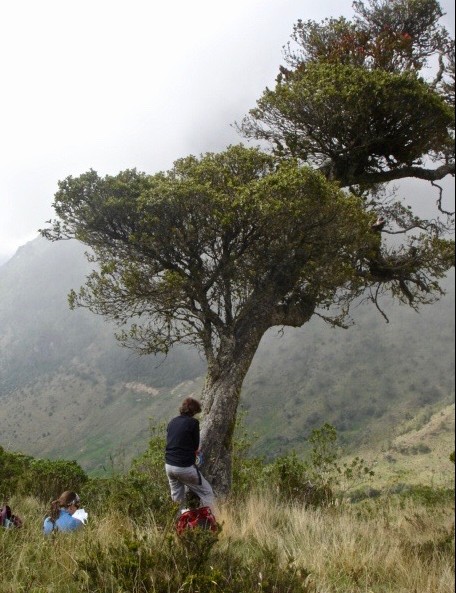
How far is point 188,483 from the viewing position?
6.35 meters

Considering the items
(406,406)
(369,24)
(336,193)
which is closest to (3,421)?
(336,193)

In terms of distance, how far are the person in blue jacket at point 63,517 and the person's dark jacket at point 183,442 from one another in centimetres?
134

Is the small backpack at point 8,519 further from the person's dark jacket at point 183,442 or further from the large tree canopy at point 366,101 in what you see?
the large tree canopy at point 366,101

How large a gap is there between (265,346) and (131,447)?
32639mm

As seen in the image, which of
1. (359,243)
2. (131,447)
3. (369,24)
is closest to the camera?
(359,243)

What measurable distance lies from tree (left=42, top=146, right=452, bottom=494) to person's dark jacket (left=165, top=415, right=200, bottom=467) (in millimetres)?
2545

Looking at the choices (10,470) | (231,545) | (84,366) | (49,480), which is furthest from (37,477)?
(84,366)

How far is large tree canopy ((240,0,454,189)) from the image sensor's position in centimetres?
1027

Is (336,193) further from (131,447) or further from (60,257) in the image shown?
(60,257)

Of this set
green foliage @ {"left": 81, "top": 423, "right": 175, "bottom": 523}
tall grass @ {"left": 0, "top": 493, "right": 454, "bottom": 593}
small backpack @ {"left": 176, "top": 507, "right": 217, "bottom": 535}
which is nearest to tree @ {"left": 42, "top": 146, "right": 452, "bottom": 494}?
green foliage @ {"left": 81, "top": 423, "right": 175, "bottom": 523}

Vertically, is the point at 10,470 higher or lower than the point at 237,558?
lower

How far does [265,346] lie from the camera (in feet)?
169

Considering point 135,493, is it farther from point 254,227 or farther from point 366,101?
point 366,101

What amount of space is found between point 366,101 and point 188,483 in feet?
27.6
